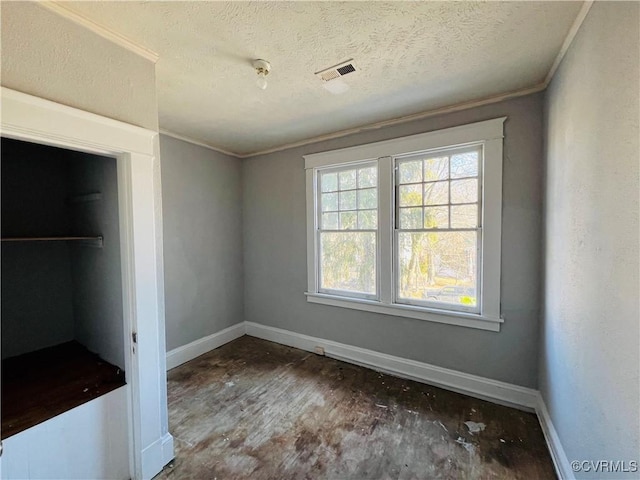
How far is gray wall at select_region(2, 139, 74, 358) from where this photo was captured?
2020 mm

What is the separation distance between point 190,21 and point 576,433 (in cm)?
301

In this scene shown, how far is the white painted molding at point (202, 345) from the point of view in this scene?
121 inches

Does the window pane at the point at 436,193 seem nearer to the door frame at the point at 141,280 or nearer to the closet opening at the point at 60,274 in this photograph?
the door frame at the point at 141,280

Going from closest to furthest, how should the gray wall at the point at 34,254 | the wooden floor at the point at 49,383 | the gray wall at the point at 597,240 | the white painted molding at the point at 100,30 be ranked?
the gray wall at the point at 597,240, the white painted molding at the point at 100,30, the wooden floor at the point at 49,383, the gray wall at the point at 34,254

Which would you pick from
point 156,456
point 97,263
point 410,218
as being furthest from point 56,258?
point 410,218

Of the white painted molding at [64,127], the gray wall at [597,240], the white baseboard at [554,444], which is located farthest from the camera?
the white baseboard at [554,444]

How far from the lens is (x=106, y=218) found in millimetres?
1808

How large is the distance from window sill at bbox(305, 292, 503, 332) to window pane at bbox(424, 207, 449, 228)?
824 mm

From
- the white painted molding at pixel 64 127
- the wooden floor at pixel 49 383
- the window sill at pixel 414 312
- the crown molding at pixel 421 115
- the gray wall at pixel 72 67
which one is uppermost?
the crown molding at pixel 421 115

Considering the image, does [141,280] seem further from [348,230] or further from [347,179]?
[347,179]

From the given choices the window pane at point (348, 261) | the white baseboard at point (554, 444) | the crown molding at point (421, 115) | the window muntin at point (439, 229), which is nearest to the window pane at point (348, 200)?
the window pane at point (348, 261)

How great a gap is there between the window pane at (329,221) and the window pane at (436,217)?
1041 mm

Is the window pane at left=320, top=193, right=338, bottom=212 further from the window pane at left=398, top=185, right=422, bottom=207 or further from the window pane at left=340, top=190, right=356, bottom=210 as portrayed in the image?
the window pane at left=398, top=185, right=422, bottom=207

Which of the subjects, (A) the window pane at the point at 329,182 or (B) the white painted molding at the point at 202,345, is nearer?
(B) the white painted molding at the point at 202,345
